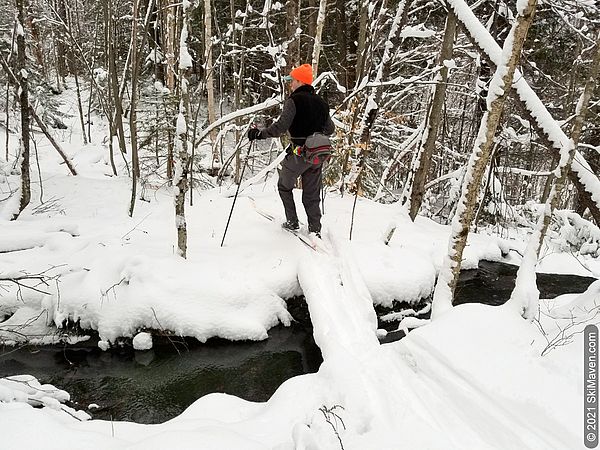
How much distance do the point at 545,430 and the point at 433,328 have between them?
1.25 m

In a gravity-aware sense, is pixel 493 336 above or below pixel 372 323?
above

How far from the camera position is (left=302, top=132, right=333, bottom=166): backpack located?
5.43m

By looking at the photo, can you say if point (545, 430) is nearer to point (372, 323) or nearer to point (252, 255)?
point (372, 323)

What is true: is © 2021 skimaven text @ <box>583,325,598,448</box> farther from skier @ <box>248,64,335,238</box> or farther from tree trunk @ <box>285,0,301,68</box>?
tree trunk @ <box>285,0,301,68</box>

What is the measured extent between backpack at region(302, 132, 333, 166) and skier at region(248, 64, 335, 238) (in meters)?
0.08

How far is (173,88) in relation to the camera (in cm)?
915

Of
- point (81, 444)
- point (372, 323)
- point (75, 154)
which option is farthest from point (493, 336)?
point (75, 154)

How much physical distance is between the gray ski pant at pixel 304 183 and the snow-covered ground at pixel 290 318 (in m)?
0.50

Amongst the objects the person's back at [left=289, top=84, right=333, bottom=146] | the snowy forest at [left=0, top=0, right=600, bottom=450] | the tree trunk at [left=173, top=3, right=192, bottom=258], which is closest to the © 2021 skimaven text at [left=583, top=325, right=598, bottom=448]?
the snowy forest at [left=0, top=0, right=600, bottom=450]

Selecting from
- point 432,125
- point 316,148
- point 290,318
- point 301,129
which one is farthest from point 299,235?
point 432,125

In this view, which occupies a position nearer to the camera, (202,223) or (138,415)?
(138,415)

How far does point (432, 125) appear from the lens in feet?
24.8

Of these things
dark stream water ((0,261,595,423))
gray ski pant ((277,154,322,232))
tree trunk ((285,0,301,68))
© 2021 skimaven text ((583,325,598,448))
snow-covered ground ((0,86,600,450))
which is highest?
tree trunk ((285,0,301,68))

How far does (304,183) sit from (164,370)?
305 centimetres
